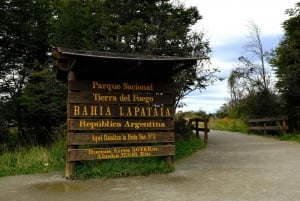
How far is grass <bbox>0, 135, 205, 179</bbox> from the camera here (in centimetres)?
995

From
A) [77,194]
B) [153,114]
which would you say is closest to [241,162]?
[153,114]

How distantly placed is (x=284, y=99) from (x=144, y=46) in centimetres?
986

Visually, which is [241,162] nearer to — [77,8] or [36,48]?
[77,8]

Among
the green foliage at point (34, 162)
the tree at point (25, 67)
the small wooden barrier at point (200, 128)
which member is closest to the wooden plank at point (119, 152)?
the green foliage at point (34, 162)

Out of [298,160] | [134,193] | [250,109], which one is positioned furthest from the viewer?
[250,109]

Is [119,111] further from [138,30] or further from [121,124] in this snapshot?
[138,30]

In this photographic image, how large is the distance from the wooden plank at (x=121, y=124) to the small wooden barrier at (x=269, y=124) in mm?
10765

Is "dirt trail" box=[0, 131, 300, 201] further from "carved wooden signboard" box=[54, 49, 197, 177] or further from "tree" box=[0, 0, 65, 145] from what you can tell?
"tree" box=[0, 0, 65, 145]

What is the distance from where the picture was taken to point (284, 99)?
75.7 feet

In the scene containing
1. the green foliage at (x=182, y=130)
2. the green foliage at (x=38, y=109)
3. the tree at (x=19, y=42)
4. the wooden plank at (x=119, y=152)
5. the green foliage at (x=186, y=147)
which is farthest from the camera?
the tree at (x=19, y=42)

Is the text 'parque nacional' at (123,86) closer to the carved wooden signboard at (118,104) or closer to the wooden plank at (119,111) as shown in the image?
the carved wooden signboard at (118,104)

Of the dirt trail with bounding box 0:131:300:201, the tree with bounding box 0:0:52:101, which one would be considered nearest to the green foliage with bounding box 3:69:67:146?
the tree with bounding box 0:0:52:101

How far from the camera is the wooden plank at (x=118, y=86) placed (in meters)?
10.2

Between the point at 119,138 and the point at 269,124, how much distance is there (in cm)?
1409
